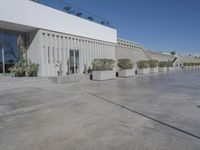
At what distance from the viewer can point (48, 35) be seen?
655 inches

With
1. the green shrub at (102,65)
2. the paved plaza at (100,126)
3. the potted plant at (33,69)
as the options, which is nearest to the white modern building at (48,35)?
the potted plant at (33,69)

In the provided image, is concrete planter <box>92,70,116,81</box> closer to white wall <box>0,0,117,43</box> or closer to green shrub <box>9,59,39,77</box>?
green shrub <box>9,59,39,77</box>

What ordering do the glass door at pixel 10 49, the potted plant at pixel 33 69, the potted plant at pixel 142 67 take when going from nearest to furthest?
the glass door at pixel 10 49 < the potted plant at pixel 33 69 < the potted plant at pixel 142 67

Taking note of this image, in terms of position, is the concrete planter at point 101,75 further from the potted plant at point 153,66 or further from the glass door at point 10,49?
the potted plant at point 153,66

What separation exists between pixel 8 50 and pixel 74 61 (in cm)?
664

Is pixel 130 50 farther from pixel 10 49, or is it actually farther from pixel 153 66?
pixel 10 49

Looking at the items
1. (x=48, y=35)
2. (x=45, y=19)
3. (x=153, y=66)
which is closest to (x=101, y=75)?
(x=48, y=35)

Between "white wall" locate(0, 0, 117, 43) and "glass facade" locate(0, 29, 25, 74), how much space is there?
1.99m

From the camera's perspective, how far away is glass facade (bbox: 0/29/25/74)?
14.7 m

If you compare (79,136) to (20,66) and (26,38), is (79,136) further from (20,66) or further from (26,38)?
(26,38)

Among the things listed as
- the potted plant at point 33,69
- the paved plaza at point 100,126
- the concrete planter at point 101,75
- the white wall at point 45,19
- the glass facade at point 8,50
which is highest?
the white wall at point 45,19

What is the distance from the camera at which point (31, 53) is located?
16.3m

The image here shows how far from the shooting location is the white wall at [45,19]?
43.9 ft

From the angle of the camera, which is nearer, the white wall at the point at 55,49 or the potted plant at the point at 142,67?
the white wall at the point at 55,49
